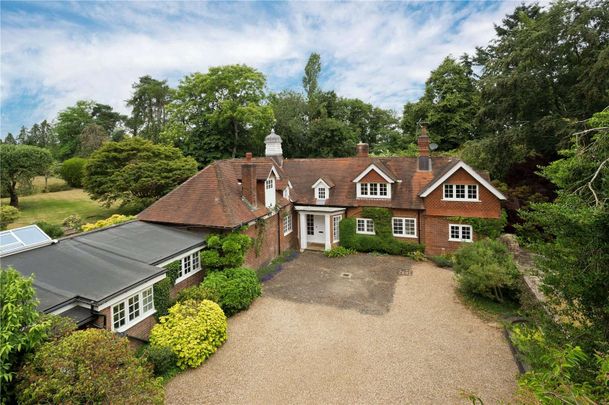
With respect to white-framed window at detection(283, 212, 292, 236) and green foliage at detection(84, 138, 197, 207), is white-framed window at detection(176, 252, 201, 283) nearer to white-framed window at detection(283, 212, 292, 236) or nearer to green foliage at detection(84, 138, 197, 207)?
white-framed window at detection(283, 212, 292, 236)

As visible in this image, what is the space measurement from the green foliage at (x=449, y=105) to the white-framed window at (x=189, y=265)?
102 ft

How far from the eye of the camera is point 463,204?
64.5ft

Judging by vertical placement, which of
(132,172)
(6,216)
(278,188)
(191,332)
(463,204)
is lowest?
(191,332)

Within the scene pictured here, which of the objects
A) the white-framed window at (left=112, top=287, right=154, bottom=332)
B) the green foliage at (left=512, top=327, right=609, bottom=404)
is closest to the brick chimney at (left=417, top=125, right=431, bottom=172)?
the green foliage at (left=512, top=327, right=609, bottom=404)

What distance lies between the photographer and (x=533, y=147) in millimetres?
21594

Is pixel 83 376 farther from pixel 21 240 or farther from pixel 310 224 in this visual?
Result: pixel 310 224

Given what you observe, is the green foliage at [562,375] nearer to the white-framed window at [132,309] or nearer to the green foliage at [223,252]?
the white-framed window at [132,309]

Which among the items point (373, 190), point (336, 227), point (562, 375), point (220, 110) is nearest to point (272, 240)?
point (336, 227)

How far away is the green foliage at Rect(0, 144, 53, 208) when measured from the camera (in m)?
29.8

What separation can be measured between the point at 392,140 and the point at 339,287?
3555 cm

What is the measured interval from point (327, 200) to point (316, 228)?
217 cm

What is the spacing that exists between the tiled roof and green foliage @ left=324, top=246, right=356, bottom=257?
→ 3.06 metres

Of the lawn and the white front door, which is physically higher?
the lawn

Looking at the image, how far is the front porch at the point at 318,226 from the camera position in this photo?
21.7 m
